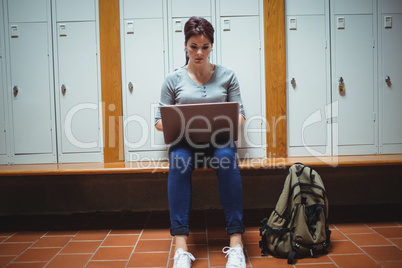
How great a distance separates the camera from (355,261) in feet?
5.00

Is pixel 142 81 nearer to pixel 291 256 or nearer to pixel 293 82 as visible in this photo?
pixel 293 82

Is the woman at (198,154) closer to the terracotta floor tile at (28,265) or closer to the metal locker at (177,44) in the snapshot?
the metal locker at (177,44)

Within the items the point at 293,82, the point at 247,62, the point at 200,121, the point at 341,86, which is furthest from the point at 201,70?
the point at 341,86

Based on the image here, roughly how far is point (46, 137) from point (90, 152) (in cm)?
37

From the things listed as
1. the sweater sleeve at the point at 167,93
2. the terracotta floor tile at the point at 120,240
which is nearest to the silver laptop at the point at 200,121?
the sweater sleeve at the point at 167,93

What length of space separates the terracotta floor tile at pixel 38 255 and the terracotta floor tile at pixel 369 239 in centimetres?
174

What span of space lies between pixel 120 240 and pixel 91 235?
236 millimetres

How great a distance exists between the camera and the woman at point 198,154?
5.01ft

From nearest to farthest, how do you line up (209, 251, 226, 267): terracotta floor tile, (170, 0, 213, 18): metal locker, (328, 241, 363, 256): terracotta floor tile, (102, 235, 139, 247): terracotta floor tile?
(209, 251, 226, 267): terracotta floor tile, (328, 241, 363, 256): terracotta floor tile, (102, 235, 139, 247): terracotta floor tile, (170, 0, 213, 18): metal locker

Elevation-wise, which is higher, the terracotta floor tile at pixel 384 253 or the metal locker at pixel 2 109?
the metal locker at pixel 2 109

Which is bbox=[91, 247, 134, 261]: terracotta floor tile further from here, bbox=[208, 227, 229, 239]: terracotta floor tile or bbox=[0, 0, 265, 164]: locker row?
bbox=[0, 0, 265, 164]: locker row

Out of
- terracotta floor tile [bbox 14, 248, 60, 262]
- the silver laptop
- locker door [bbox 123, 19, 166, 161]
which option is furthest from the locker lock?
terracotta floor tile [bbox 14, 248, 60, 262]

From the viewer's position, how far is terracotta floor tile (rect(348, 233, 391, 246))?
5.67 feet

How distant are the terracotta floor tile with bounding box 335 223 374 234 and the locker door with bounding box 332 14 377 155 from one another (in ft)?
1.97
